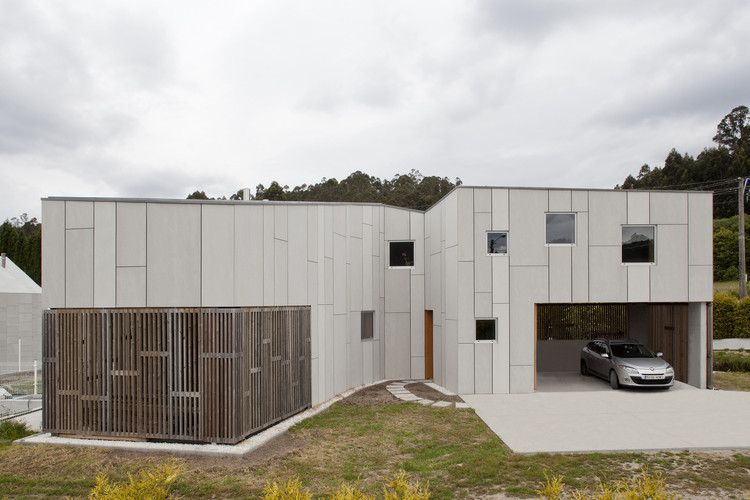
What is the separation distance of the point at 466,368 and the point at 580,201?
563 cm

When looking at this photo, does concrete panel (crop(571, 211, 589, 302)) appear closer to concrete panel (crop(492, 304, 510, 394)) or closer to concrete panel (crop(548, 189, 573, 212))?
concrete panel (crop(548, 189, 573, 212))

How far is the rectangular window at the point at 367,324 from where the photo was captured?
14.9 m

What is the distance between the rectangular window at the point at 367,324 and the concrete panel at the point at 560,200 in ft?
20.4

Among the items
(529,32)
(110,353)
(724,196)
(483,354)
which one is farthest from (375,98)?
(724,196)

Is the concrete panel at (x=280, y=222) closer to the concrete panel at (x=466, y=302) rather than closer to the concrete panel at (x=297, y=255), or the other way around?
the concrete panel at (x=297, y=255)

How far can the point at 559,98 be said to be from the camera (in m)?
20.0

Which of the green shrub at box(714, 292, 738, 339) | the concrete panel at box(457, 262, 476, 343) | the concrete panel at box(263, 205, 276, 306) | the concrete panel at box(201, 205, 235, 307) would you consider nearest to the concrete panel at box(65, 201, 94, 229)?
the concrete panel at box(201, 205, 235, 307)

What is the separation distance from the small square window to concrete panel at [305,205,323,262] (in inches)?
197

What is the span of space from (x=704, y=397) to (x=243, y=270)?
12.0m

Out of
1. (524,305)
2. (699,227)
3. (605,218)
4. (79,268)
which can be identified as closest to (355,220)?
(524,305)

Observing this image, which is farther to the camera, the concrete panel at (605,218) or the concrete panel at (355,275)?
the concrete panel at (355,275)

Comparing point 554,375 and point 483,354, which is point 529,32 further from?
point 554,375

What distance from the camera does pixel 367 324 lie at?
15.2 meters

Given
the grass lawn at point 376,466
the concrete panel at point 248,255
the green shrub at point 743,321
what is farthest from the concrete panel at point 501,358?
the green shrub at point 743,321
